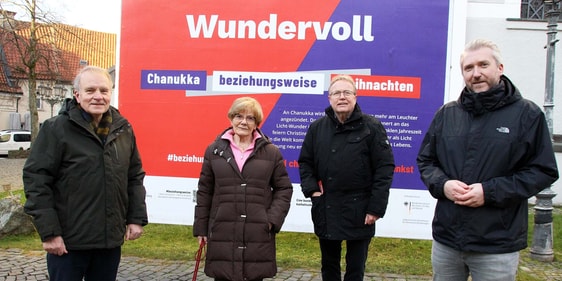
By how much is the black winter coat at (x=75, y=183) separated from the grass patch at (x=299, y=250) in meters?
2.76

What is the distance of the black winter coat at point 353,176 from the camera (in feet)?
11.0

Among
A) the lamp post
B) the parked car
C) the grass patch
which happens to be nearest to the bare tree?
the parked car

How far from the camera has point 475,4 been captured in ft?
16.2

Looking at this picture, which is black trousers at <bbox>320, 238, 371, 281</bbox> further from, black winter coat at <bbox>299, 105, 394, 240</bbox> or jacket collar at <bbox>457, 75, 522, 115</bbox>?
jacket collar at <bbox>457, 75, 522, 115</bbox>

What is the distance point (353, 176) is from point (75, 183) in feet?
6.11

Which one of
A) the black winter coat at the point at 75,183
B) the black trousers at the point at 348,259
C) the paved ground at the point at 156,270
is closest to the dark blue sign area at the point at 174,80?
the paved ground at the point at 156,270

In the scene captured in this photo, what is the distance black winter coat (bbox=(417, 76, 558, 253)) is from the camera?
2410 millimetres

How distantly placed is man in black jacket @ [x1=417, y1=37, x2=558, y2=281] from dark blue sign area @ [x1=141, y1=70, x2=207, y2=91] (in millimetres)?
3040

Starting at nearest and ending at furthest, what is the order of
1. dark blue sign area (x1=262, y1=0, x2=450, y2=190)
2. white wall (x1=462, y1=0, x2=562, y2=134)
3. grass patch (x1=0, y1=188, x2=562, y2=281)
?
dark blue sign area (x1=262, y1=0, x2=450, y2=190) < grass patch (x1=0, y1=188, x2=562, y2=281) < white wall (x1=462, y1=0, x2=562, y2=134)

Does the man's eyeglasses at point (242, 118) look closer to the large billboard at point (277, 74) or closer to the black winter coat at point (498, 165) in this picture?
the black winter coat at point (498, 165)

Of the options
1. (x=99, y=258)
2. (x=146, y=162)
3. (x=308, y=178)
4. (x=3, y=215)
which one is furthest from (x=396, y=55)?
(x=3, y=215)

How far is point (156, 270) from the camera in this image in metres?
4.96

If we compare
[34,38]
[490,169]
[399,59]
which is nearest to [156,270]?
[399,59]

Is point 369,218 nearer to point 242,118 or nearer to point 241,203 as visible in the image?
point 241,203
